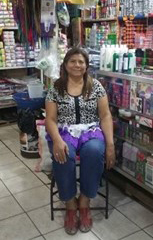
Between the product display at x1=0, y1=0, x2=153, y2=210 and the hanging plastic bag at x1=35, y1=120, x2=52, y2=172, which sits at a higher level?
the product display at x1=0, y1=0, x2=153, y2=210

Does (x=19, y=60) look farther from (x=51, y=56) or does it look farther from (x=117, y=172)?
(x=117, y=172)

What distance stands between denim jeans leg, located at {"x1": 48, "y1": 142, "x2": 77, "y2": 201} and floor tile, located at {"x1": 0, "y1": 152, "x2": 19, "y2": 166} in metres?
1.27

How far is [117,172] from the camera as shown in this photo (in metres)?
2.62

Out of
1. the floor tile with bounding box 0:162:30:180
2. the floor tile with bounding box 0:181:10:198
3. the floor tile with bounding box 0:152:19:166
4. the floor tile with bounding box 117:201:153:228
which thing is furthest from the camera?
the floor tile with bounding box 0:152:19:166

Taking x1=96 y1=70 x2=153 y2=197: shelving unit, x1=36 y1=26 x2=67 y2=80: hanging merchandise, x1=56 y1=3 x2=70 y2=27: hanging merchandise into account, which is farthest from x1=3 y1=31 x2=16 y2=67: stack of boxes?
x1=96 y1=70 x2=153 y2=197: shelving unit

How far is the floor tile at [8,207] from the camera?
2241 mm

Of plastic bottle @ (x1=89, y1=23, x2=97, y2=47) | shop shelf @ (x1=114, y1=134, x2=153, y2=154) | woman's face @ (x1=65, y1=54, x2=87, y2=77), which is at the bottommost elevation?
shop shelf @ (x1=114, y1=134, x2=153, y2=154)

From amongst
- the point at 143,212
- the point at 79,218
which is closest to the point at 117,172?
the point at 143,212

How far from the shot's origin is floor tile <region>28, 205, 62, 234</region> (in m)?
2.08

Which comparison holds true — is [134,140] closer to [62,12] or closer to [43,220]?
[43,220]

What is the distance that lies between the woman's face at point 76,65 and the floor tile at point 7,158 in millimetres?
1420

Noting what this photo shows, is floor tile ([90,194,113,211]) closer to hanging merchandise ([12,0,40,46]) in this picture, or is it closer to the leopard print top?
the leopard print top

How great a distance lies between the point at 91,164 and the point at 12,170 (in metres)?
1.24

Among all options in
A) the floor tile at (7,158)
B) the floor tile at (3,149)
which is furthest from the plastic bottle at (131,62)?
the floor tile at (3,149)
